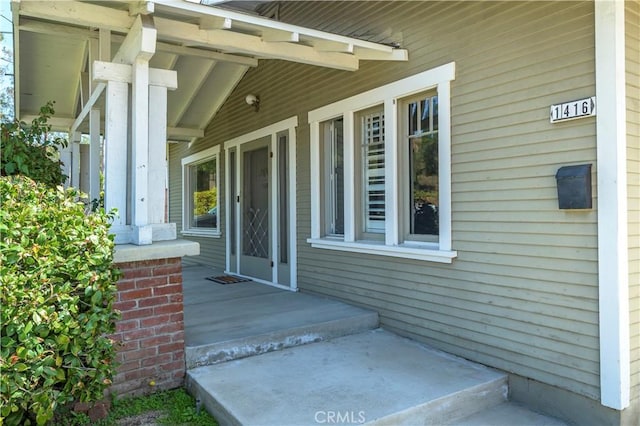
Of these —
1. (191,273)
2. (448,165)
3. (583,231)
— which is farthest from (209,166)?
(583,231)

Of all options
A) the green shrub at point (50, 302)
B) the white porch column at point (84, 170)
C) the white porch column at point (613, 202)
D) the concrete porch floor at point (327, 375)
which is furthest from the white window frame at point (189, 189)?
the white porch column at point (613, 202)

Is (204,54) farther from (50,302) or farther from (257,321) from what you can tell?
(50,302)

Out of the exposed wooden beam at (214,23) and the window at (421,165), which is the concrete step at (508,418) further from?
the exposed wooden beam at (214,23)

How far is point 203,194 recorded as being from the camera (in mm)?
8305

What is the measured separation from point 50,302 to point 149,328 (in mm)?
1016

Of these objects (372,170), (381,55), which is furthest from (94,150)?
(381,55)

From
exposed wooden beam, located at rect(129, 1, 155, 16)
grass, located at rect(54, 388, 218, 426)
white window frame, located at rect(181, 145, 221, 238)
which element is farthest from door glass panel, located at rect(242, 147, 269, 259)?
grass, located at rect(54, 388, 218, 426)

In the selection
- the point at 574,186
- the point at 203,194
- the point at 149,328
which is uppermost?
the point at 203,194

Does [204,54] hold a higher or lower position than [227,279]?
higher

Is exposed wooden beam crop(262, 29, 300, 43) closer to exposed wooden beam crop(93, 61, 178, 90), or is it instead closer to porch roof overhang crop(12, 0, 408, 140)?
Result: porch roof overhang crop(12, 0, 408, 140)

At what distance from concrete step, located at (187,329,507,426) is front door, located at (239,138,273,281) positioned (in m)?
2.60

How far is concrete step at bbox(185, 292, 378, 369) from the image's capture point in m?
3.46

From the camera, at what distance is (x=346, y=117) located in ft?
15.4

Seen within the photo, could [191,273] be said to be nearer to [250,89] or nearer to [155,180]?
[250,89]
